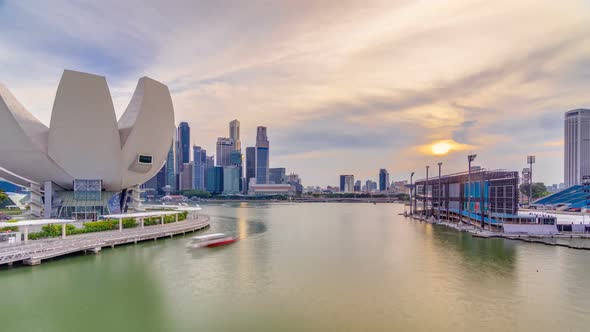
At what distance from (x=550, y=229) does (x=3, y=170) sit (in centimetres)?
6866

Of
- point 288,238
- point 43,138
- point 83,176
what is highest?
point 43,138

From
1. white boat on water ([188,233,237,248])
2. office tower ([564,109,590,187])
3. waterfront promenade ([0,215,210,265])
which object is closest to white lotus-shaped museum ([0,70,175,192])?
waterfront promenade ([0,215,210,265])

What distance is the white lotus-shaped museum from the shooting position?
112 feet

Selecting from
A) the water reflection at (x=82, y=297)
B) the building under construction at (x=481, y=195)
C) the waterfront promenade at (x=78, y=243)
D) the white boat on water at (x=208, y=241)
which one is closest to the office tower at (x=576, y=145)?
the building under construction at (x=481, y=195)

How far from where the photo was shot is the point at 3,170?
128 feet

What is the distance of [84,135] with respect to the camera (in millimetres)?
35812

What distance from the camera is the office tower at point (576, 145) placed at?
554ft

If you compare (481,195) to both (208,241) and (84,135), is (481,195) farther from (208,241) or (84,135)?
(84,135)

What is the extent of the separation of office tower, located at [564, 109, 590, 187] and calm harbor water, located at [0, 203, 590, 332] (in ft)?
623

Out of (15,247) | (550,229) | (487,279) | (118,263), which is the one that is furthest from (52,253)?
(550,229)

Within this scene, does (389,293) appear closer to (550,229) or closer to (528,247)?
(528,247)

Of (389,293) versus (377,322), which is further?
(389,293)

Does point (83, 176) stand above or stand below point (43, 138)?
below

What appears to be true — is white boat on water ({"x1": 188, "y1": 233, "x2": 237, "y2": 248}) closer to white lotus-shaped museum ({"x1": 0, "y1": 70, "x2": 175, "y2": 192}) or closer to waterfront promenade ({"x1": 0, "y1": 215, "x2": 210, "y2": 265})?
waterfront promenade ({"x1": 0, "y1": 215, "x2": 210, "y2": 265})
